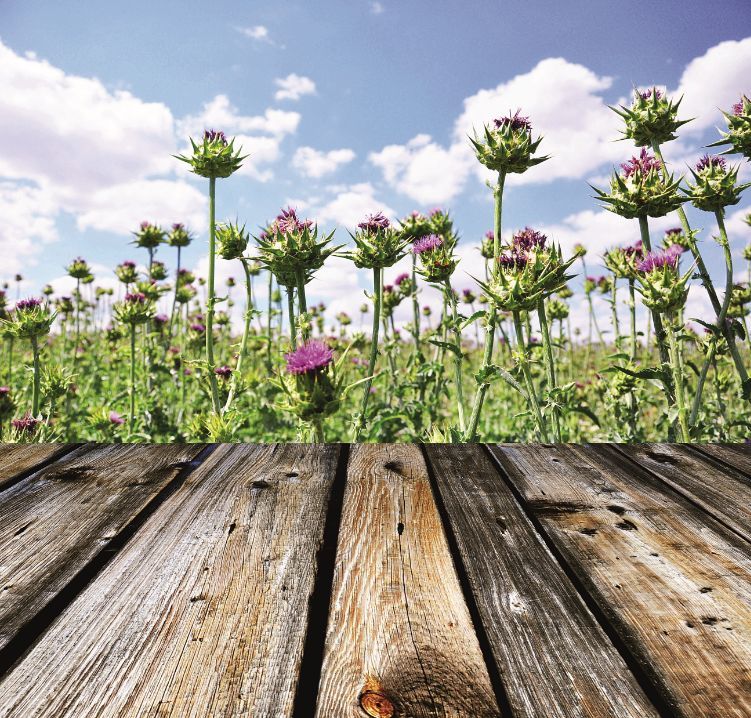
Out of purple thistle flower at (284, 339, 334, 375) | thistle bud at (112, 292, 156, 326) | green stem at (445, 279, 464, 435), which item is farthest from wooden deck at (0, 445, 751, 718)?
thistle bud at (112, 292, 156, 326)

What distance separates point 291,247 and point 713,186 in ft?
9.35

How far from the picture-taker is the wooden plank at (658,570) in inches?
38.4

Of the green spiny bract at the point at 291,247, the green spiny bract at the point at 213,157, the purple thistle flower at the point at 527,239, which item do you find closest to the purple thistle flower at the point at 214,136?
the green spiny bract at the point at 213,157

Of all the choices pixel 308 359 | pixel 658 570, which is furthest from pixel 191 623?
pixel 308 359

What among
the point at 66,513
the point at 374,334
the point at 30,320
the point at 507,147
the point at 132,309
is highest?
the point at 507,147

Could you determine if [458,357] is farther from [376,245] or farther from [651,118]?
[651,118]

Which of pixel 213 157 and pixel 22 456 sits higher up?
pixel 213 157

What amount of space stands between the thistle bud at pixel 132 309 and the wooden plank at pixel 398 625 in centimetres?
457

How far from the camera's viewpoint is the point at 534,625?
3.53 feet

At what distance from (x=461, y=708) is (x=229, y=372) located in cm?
392

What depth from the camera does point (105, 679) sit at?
0.96 meters

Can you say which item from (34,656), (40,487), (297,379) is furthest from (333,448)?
(34,656)

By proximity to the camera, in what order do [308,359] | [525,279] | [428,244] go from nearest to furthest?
[308,359] → [525,279] → [428,244]

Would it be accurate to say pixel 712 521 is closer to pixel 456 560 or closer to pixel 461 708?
pixel 456 560
